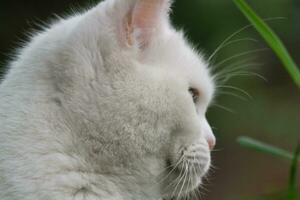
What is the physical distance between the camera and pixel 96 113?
1.37 meters

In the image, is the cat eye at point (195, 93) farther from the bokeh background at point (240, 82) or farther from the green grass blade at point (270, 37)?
the bokeh background at point (240, 82)

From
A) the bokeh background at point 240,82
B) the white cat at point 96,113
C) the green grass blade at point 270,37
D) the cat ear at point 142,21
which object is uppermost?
the bokeh background at point 240,82

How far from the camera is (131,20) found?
1375 millimetres

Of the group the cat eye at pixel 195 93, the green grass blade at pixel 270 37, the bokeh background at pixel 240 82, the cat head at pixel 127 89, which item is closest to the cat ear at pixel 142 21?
the cat head at pixel 127 89

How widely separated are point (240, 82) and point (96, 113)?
4.66 feet

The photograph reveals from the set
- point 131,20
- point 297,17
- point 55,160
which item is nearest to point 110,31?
point 131,20

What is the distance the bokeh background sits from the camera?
8.44 ft

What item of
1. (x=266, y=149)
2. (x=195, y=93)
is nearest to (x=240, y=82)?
(x=195, y=93)

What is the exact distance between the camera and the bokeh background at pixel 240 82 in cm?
257

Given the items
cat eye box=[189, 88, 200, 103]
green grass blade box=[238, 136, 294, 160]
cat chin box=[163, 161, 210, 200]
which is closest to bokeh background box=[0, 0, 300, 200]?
cat chin box=[163, 161, 210, 200]

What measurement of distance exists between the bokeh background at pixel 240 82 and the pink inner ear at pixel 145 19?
0.81m

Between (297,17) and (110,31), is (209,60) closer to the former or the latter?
(110,31)

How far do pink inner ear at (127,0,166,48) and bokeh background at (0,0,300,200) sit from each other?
0.81 meters

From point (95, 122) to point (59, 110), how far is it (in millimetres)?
80
